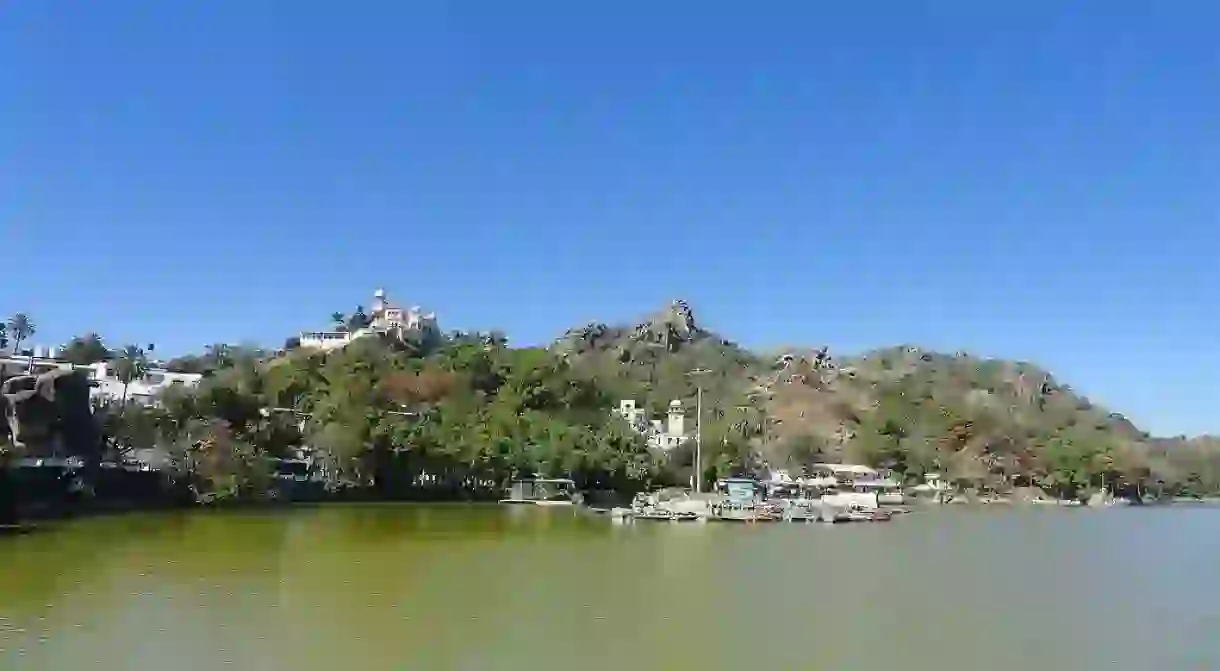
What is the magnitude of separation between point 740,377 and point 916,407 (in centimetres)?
2370

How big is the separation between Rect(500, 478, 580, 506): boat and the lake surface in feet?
55.1

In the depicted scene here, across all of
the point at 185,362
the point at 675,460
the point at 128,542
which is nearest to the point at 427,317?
the point at 185,362

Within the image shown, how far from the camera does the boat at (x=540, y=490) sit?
171 ft

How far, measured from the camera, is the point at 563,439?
52.9m

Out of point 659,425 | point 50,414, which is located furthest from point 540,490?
point 50,414

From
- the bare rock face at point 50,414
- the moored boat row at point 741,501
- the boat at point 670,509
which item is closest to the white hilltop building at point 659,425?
the moored boat row at point 741,501

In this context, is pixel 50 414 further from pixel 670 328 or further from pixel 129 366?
pixel 670 328

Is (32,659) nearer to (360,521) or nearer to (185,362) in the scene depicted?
(360,521)

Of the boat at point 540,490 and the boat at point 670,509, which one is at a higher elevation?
the boat at point 540,490

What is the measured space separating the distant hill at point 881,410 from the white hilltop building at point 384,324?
13474mm

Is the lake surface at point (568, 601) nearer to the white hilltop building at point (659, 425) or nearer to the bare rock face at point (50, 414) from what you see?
the bare rock face at point (50, 414)

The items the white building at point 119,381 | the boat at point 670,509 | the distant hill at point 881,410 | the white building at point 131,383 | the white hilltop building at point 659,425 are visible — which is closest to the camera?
the boat at point 670,509

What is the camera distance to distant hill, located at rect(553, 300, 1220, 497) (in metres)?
74.0

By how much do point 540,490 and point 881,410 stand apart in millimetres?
36681
